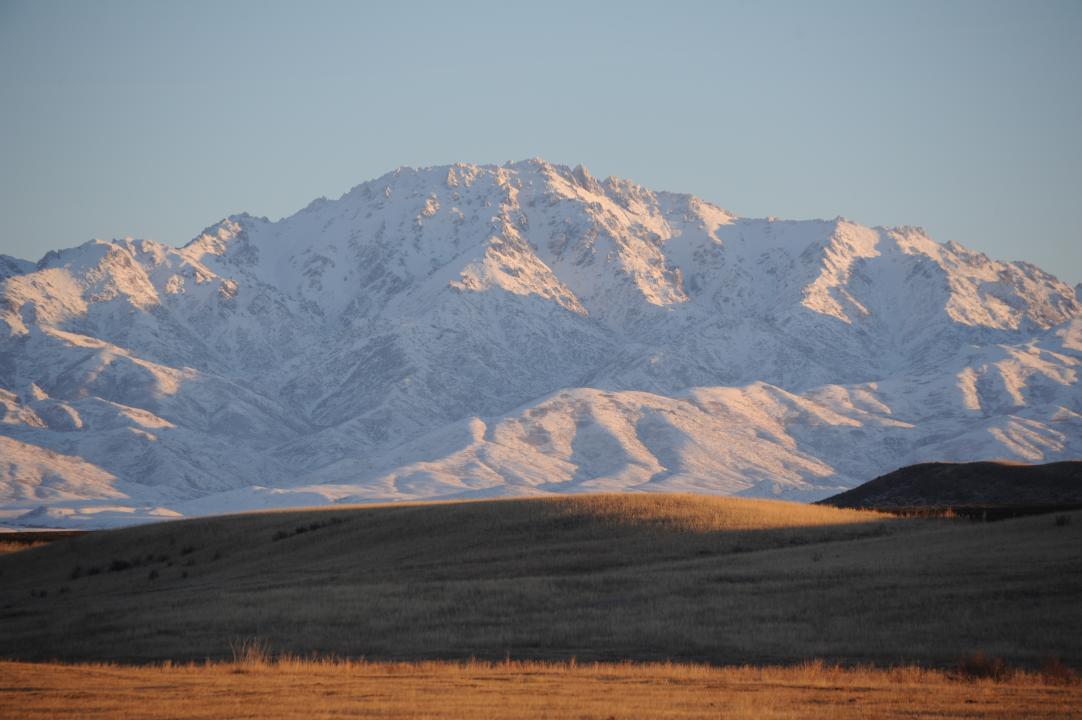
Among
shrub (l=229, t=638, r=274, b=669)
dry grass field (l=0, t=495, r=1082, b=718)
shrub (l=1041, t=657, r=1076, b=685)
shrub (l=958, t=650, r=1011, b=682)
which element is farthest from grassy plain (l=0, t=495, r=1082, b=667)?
shrub (l=1041, t=657, r=1076, b=685)

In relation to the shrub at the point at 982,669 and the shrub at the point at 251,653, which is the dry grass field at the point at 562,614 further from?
the shrub at the point at 982,669

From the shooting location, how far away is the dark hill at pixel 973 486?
10269 cm

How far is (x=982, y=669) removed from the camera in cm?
3206

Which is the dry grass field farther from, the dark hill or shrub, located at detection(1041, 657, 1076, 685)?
the dark hill

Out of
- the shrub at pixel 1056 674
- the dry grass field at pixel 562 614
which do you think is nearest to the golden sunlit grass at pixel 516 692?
the dry grass field at pixel 562 614

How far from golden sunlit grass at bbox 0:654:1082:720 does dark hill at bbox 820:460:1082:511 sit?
7003cm

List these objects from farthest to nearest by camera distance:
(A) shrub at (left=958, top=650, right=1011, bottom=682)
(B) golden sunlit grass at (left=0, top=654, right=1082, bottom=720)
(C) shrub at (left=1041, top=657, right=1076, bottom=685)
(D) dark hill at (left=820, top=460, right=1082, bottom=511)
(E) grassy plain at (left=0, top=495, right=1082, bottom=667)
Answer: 1. (D) dark hill at (left=820, top=460, right=1082, bottom=511)
2. (E) grassy plain at (left=0, top=495, right=1082, bottom=667)
3. (A) shrub at (left=958, top=650, right=1011, bottom=682)
4. (C) shrub at (left=1041, top=657, right=1076, bottom=685)
5. (B) golden sunlit grass at (left=0, top=654, right=1082, bottom=720)

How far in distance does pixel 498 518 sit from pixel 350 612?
23844 mm

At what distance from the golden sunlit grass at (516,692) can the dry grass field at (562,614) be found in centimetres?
11

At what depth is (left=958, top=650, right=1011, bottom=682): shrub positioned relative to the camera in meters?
31.6

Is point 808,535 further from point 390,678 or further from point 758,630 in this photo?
point 390,678

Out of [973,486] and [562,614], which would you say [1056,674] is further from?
[973,486]

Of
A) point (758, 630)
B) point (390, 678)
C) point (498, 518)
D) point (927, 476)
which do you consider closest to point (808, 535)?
point (498, 518)

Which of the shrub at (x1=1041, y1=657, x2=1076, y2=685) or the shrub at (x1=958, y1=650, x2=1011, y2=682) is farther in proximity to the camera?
the shrub at (x1=958, y1=650, x2=1011, y2=682)
